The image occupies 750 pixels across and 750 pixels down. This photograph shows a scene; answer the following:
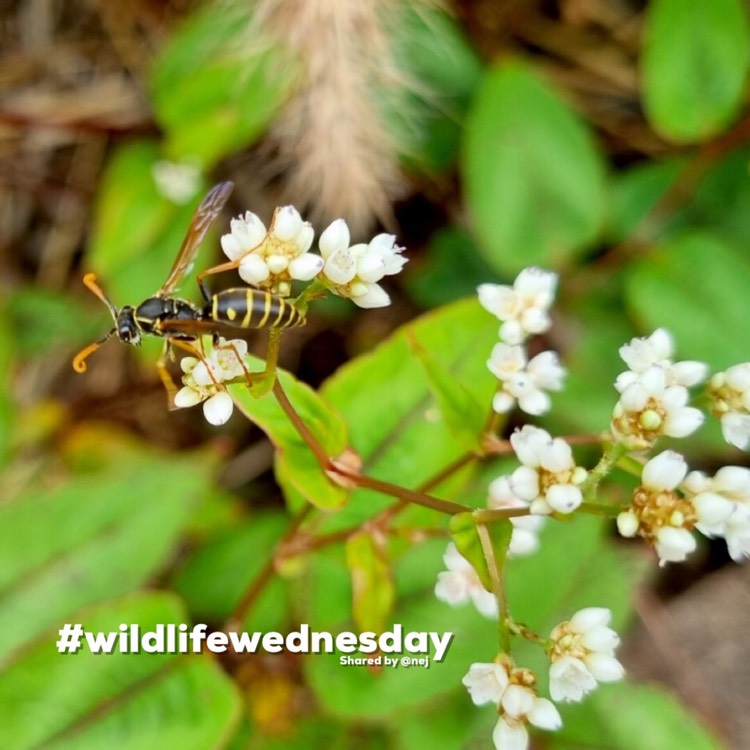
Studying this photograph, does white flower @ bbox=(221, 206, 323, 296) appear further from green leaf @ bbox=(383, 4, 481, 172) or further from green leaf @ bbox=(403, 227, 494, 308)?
green leaf @ bbox=(403, 227, 494, 308)

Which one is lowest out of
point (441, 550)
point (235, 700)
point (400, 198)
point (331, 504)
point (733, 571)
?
point (733, 571)

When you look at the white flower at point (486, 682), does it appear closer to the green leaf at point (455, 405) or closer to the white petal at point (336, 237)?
the green leaf at point (455, 405)

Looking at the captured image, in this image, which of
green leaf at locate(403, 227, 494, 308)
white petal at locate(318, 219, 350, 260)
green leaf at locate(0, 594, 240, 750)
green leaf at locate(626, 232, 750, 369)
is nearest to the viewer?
white petal at locate(318, 219, 350, 260)

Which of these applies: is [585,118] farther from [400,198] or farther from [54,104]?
[54,104]

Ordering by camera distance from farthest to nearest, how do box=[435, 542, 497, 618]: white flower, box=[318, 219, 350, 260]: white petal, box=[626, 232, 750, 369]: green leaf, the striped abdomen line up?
box=[626, 232, 750, 369]: green leaf, box=[435, 542, 497, 618]: white flower, box=[318, 219, 350, 260]: white petal, the striped abdomen

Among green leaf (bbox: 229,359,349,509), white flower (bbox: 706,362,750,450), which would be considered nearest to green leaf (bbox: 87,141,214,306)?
green leaf (bbox: 229,359,349,509)

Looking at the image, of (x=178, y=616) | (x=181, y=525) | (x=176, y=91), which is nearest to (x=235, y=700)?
(x=178, y=616)

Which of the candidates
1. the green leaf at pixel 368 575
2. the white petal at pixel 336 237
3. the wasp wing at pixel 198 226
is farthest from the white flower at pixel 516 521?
the wasp wing at pixel 198 226

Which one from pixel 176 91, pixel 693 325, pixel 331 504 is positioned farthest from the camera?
pixel 176 91

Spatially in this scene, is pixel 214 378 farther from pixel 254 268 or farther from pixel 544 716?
pixel 544 716
